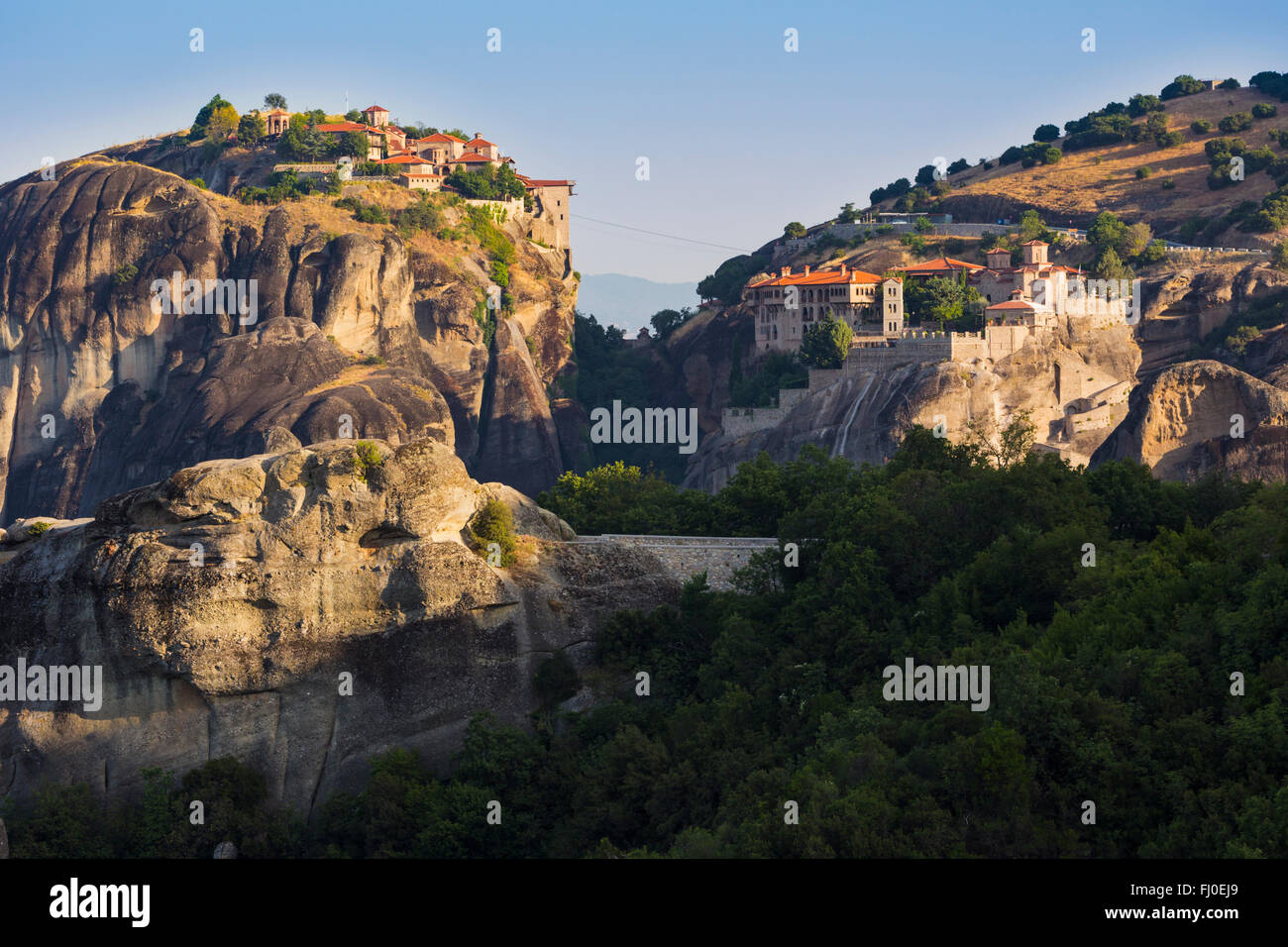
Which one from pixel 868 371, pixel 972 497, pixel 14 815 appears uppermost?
pixel 868 371

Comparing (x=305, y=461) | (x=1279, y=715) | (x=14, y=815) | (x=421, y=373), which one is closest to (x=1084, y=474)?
(x=1279, y=715)

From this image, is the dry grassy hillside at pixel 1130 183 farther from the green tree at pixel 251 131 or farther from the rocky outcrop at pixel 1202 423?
the green tree at pixel 251 131

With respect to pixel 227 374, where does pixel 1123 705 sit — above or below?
below

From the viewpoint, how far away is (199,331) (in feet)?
339

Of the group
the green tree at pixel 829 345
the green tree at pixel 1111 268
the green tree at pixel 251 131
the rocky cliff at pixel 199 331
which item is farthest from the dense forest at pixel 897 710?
the green tree at pixel 251 131

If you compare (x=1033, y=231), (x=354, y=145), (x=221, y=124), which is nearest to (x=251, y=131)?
(x=221, y=124)

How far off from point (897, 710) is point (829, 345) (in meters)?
52.4

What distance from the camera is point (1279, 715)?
90.5 feet

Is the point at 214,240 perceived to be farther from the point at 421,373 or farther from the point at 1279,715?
the point at 1279,715

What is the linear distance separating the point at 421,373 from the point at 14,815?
202 feet

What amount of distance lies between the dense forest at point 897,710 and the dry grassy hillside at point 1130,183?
207ft

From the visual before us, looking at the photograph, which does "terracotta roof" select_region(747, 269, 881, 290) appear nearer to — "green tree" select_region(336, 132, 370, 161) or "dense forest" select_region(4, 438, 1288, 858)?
"green tree" select_region(336, 132, 370, 161)

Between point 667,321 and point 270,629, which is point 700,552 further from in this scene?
point 667,321

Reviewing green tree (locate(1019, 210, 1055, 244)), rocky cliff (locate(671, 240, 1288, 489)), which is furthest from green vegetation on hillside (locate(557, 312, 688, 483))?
green tree (locate(1019, 210, 1055, 244))
